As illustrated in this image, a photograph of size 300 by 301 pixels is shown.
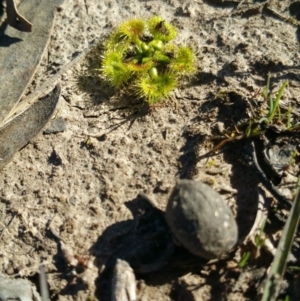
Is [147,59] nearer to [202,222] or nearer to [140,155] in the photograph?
[140,155]

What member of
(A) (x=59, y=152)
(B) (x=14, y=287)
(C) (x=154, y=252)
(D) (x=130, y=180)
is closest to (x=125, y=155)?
(D) (x=130, y=180)

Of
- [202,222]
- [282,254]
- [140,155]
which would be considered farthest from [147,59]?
[282,254]

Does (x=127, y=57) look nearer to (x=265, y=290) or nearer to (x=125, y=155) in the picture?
(x=125, y=155)

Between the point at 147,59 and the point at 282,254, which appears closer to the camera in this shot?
the point at 282,254

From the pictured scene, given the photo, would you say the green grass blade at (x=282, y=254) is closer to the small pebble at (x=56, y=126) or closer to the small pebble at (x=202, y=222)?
the small pebble at (x=202, y=222)

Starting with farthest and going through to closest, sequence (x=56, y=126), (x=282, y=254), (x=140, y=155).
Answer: (x=56, y=126), (x=140, y=155), (x=282, y=254)

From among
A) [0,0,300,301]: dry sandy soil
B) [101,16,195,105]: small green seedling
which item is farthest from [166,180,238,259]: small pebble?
[101,16,195,105]: small green seedling

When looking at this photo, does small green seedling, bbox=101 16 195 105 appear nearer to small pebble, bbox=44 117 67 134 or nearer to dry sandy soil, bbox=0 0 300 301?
dry sandy soil, bbox=0 0 300 301
